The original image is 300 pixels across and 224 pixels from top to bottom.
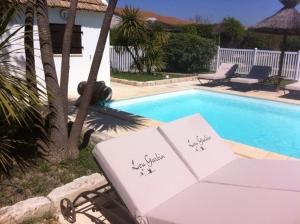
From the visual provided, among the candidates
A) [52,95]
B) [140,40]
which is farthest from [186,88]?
[52,95]

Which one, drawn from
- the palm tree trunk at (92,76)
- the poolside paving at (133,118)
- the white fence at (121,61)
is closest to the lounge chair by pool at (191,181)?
the poolside paving at (133,118)

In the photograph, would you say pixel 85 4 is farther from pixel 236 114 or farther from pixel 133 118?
pixel 236 114

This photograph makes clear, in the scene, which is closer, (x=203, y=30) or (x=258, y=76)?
(x=258, y=76)

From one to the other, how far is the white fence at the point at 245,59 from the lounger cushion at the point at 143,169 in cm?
1340

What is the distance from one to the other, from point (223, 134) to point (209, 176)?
503 cm

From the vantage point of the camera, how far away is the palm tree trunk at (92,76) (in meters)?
4.51

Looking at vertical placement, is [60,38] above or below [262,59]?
above

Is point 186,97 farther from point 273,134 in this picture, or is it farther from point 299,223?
point 299,223

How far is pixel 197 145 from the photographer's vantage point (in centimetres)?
418

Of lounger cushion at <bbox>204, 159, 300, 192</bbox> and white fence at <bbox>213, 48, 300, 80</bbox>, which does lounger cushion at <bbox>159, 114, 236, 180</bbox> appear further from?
white fence at <bbox>213, 48, 300, 80</bbox>

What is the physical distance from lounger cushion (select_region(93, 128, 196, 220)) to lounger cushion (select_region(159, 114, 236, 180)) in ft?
0.45

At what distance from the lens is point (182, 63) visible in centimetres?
1780

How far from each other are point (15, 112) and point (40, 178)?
1.12 metres

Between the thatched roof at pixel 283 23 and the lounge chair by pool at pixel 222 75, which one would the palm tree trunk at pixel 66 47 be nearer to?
the lounge chair by pool at pixel 222 75
